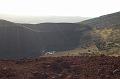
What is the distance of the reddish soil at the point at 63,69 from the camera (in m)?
15.9

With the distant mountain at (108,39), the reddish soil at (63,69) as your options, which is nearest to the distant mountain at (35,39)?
the distant mountain at (108,39)

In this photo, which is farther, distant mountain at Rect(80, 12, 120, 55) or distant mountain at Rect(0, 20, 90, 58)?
distant mountain at Rect(0, 20, 90, 58)

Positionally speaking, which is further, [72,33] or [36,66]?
[72,33]

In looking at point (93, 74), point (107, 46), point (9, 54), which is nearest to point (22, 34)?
point (9, 54)

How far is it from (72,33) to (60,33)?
7.36 feet

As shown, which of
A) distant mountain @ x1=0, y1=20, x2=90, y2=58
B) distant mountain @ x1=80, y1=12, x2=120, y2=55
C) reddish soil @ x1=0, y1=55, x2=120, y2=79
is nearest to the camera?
reddish soil @ x1=0, y1=55, x2=120, y2=79

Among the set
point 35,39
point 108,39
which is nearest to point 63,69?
point 108,39

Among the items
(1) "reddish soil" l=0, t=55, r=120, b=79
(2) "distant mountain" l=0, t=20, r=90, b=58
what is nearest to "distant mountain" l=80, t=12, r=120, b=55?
(2) "distant mountain" l=0, t=20, r=90, b=58

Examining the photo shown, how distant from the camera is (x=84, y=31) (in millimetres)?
54688

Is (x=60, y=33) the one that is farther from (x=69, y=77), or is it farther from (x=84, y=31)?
(x=69, y=77)

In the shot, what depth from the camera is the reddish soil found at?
52.3ft

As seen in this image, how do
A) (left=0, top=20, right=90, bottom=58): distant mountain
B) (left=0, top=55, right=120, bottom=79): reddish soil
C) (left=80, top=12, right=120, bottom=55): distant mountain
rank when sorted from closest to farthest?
1. (left=0, top=55, right=120, bottom=79): reddish soil
2. (left=80, top=12, right=120, bottom=55): distant mountain
3. (left=0, top=20, right=90, bottom=58): distant mountain

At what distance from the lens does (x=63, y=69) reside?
17953mm

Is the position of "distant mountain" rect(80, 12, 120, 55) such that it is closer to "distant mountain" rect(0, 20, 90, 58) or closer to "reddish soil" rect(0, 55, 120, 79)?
"distant mountain" rect(0, 20, 90, 58)
